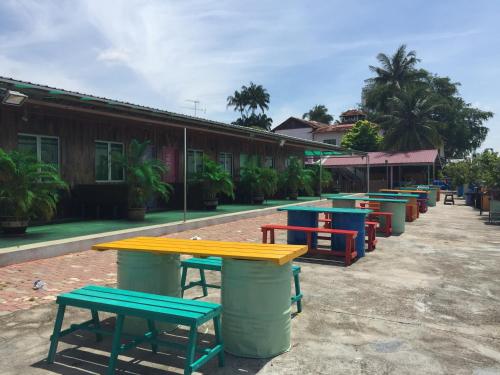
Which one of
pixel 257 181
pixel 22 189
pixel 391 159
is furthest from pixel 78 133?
pixel 391 159

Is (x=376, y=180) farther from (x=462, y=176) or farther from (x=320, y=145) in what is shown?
(x=320, y=145)

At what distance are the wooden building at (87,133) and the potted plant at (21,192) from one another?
1312 millimetres

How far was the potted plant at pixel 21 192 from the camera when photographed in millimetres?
7398

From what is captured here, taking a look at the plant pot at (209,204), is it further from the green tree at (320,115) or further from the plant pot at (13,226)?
the green tree at (320,115)

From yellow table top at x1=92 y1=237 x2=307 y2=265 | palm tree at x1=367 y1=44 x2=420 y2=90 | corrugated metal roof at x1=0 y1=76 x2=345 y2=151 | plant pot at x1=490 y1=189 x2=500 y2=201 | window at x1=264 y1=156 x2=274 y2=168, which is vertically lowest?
yellow table top at x1=92 y1=237 x2=307 y2=265

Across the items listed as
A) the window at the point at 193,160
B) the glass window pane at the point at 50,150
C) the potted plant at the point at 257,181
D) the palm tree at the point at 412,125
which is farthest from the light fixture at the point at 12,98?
the palm tree at the point at 412,125

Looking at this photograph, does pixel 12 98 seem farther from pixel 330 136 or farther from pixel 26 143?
pixel 330 136

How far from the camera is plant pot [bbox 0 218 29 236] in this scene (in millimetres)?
7719

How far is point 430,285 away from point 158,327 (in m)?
3.81

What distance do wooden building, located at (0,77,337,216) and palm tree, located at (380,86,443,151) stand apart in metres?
29.3

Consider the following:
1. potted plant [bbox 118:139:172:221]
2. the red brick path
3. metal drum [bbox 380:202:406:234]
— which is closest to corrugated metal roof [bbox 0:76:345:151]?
potted plant [bbox 118:139:172:221]

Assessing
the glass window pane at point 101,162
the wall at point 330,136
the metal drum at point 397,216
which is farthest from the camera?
the wall at point 330,136

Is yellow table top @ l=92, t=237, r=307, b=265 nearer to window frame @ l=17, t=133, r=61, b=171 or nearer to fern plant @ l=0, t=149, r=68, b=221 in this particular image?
fern plant @ l=0, t=149, r=68, b=221

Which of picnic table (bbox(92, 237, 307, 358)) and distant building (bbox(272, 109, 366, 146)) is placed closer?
picnic table (bbox(92, 237, 307, 358))
